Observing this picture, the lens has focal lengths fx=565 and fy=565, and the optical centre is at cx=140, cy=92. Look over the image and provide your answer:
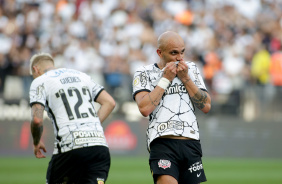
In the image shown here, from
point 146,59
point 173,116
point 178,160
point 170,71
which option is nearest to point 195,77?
point 170,71

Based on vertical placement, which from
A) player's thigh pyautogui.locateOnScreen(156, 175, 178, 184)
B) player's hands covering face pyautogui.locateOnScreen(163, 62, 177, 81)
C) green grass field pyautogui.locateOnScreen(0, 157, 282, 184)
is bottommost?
player's thigh pyautogui.locateOnScreen(156, 175, 178, 184)

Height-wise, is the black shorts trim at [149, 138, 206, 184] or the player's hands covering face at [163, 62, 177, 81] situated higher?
the player's hands covering face at [163, 62, 177, 81]

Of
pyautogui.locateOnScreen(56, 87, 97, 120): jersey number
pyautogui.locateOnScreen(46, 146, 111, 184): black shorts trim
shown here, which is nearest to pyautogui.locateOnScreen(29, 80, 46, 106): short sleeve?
pyautogui.locateOnScreen(56, 87, 97, 120): jersey number

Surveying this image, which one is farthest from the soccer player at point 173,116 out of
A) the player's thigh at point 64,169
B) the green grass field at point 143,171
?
the green grass field at point 143,171

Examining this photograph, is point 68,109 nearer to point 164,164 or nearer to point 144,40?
point 164,164

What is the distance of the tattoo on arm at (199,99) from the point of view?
20.0ft

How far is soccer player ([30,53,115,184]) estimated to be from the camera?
5.96m

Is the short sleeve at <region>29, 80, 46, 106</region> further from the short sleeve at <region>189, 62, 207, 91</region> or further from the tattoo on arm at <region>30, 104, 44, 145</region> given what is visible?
the short sleeve at <region>189, 62, 207, 91</region>

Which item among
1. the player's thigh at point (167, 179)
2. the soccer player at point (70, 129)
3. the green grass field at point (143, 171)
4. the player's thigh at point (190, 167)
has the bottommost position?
the player's thigh at point (167, 179)

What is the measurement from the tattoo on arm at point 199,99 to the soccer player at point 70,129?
3.58 ft

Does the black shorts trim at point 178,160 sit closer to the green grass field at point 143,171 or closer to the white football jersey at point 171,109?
the white football jersey at point 171,109

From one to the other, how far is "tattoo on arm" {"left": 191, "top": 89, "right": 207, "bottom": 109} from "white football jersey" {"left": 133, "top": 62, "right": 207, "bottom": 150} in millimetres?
102

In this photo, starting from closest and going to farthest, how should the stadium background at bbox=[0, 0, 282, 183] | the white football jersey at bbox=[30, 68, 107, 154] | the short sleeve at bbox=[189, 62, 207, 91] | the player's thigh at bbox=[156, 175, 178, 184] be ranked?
the player's thigh at bbox=[156, 175, 178, 184] → the white football jersey at bbox=[30, 68, 107, 154] → the short sleeve at bbox=[189, 62, 207, 91] → the stadium background at bbox=[0, 0, 282, 183]

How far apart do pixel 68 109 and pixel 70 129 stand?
22 centimetres
